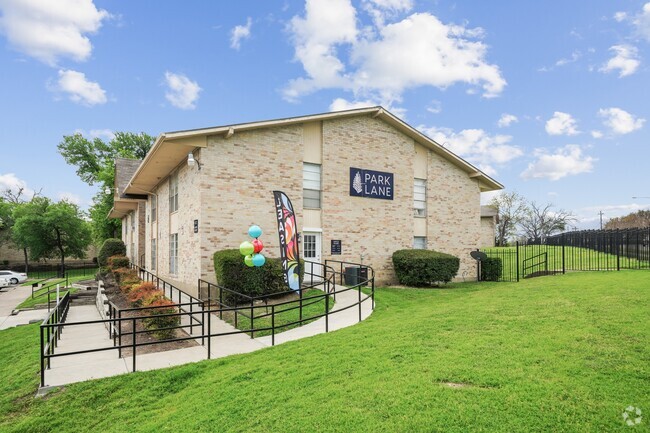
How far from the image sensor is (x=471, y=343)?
5883mm

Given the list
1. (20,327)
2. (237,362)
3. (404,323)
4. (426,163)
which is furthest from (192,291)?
(426,163)

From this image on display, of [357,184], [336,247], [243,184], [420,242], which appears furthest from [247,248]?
[420,242]

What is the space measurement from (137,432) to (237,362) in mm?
2159

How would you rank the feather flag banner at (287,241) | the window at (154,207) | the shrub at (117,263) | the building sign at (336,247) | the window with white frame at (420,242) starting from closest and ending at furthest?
the feather flag banner at (287,241) → the building sign at (336,247) → the window with white frame at (420,242) → the window at (154,207) → the shrub at (117,263)

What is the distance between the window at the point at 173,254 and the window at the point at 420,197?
36.4ft

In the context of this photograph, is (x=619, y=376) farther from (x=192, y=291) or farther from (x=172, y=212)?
(x=172, y=212)

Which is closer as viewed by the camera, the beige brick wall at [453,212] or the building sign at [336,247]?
the building sign at [336,247]

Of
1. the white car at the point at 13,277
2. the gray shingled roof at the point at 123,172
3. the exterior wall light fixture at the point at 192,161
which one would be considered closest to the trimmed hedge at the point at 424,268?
the exterior wall light fixture at the point at 192,161

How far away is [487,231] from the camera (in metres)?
43.6

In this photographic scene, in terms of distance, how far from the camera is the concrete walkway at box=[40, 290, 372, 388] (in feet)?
21.8

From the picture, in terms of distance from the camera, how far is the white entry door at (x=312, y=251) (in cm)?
1519

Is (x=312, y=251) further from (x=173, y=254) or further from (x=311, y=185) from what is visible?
(x=173, y=254)

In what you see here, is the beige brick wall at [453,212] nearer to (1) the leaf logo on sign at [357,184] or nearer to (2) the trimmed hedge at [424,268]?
(2) the trimmed hedge at [424,268]

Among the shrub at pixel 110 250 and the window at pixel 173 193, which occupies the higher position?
the window at pixel 173 193
